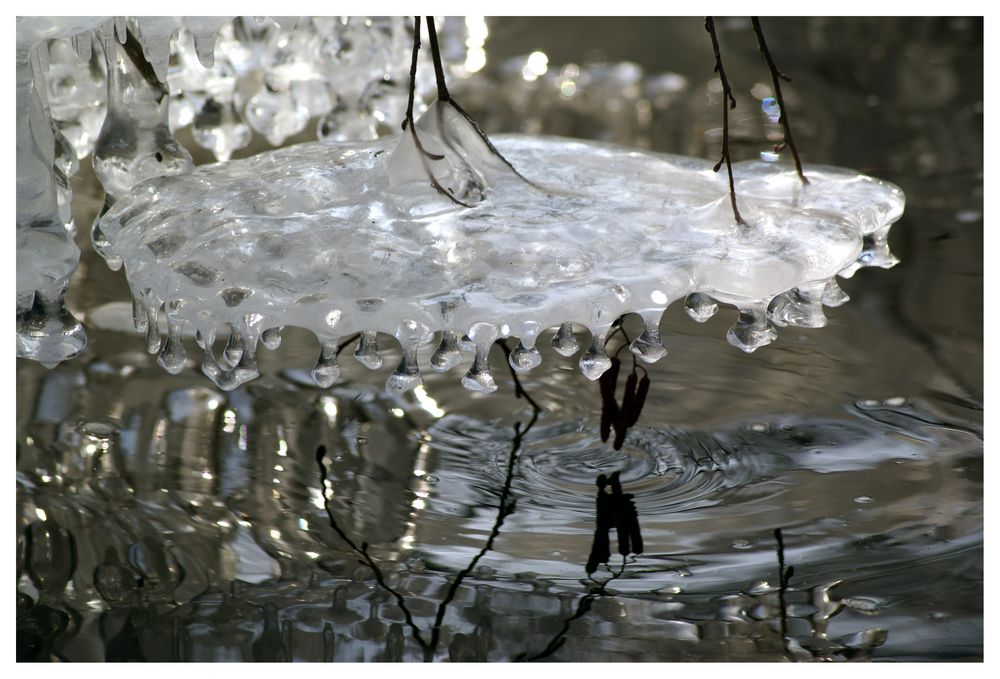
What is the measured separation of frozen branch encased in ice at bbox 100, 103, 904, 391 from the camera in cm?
94

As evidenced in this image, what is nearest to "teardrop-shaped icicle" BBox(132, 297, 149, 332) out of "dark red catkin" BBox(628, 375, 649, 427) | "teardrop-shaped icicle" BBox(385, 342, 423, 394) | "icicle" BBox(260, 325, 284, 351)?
"icicle" BBox(260, 325, 284, 351)

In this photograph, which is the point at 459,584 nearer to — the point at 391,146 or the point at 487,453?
the point at 487,453

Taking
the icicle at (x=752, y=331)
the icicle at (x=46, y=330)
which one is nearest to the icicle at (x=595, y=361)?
the icicle at (x=752, y=331)

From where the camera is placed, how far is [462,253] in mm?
984

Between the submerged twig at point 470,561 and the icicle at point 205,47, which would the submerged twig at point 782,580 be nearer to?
the submerged twig at point 470,561

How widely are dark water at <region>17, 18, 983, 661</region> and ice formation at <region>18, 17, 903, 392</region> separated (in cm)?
19

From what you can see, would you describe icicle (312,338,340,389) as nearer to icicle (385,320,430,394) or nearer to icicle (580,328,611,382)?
icicle (385,320,430,394)

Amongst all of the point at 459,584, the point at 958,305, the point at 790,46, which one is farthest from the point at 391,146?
the point at 790,46

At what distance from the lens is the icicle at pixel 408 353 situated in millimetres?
948

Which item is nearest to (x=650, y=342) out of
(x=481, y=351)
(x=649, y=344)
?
(x=649, y=344)

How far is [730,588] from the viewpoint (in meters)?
1.06

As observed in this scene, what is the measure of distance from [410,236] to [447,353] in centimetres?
12

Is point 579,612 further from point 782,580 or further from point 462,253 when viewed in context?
point 462,253

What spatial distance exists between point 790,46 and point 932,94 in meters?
0.45
